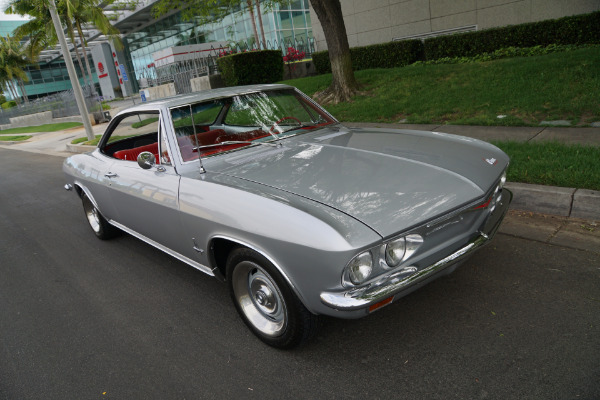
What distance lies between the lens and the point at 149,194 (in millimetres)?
3471

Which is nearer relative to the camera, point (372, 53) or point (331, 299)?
point (331, 299)

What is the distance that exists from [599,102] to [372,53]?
933cm

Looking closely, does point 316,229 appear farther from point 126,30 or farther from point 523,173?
point 126,30

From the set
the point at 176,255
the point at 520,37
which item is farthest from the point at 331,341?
the point at 520,37

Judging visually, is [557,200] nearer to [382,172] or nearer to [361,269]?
[382,172]

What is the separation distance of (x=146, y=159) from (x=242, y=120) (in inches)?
36.8

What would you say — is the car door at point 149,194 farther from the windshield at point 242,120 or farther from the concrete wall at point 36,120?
the concrete wall at point 36,120

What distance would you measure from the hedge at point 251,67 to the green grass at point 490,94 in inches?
216

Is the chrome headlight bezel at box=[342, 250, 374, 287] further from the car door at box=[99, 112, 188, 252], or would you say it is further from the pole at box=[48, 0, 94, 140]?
the pole at box=[48, 0, 94, 140]

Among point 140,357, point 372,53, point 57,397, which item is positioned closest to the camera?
point 57,397

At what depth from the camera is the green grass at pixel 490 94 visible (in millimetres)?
7105

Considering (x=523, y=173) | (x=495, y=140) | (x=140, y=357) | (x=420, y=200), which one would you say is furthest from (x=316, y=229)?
(x=495, y=140)

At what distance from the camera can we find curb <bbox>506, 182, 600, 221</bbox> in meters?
3.93

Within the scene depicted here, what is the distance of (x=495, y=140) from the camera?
6.14 m
